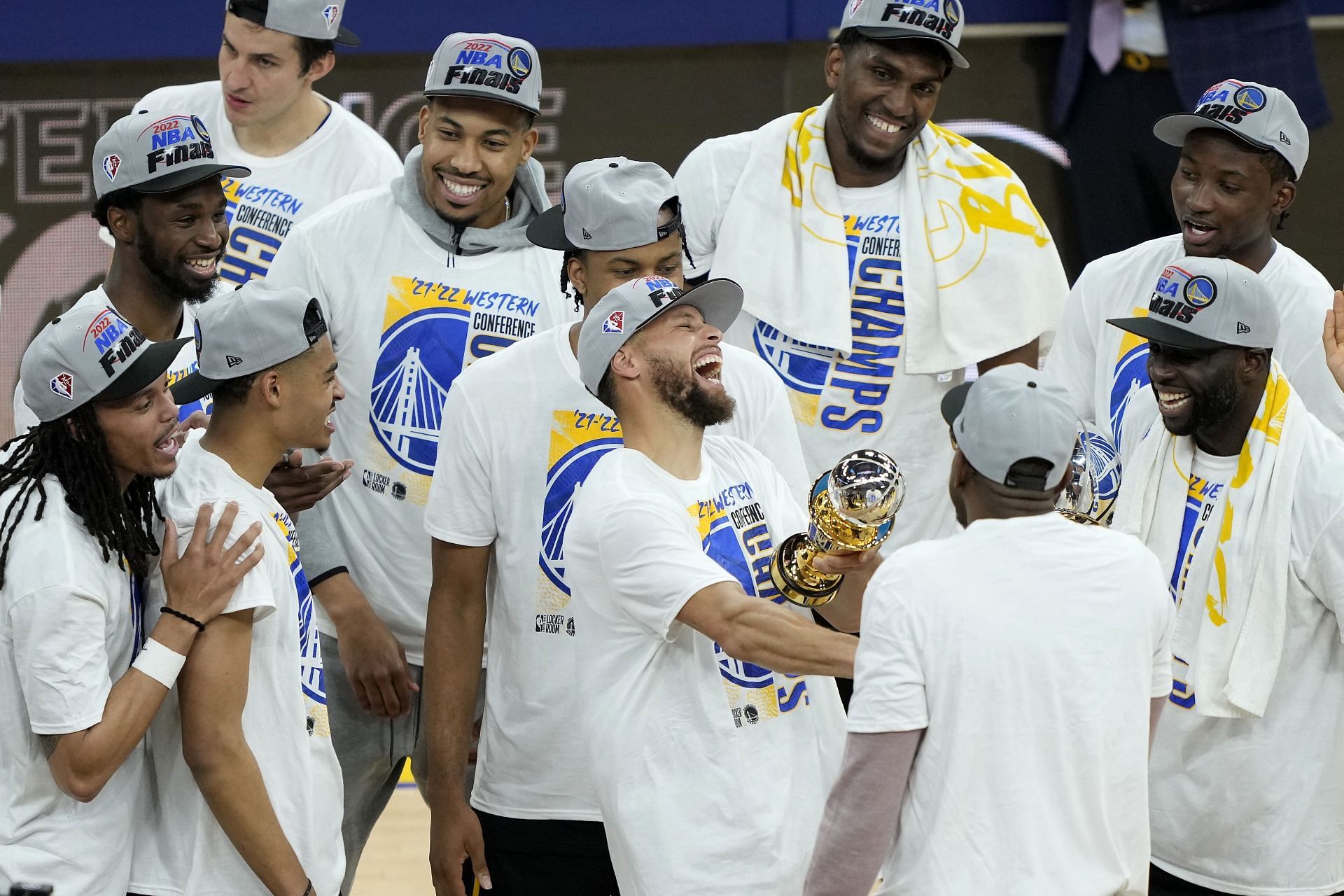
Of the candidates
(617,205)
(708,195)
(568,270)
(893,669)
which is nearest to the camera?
(893,669)

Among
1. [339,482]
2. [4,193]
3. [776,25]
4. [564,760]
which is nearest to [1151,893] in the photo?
[564,760]

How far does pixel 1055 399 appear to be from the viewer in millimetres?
2590

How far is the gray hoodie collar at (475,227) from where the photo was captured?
12.9ft

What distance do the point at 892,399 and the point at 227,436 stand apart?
5.79 ft

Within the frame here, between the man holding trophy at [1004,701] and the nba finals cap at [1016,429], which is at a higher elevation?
the nba finals cap at [1016,429]

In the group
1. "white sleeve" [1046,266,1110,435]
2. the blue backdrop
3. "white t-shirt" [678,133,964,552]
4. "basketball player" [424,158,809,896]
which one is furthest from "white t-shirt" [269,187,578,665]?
Answer: the blue backdrop

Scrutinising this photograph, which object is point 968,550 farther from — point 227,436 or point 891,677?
point 227,436

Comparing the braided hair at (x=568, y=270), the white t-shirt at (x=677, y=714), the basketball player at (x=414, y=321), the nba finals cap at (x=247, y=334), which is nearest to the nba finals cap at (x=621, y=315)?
the white t-shirt at (x=677, y=714)

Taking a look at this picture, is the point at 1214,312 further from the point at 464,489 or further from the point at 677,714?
the point at 464,489

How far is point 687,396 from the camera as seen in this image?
2.96 m

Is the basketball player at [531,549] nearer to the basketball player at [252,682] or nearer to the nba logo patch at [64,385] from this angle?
the basketball player at [252,682]

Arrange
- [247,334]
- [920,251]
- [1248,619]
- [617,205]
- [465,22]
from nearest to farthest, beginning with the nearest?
1. [247,334]
2. [1248,619]
3. [617,205]
4. [920,251]
5. [465,22]

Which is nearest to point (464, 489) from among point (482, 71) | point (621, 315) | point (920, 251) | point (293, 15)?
point (621, 315)

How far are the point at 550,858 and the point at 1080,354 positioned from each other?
6.12 feet
